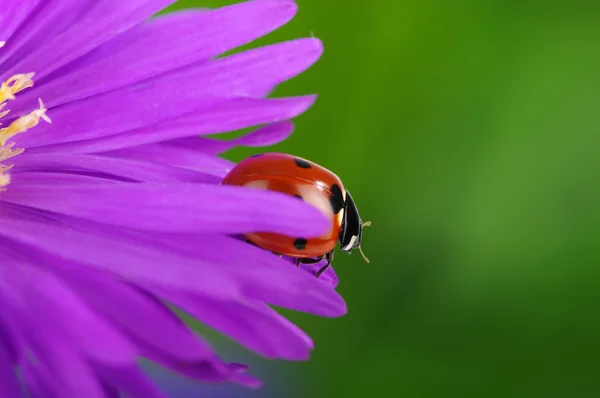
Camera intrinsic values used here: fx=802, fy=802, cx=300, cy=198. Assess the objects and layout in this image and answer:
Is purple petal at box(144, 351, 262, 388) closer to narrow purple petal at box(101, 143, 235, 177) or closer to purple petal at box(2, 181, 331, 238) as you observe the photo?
purple petal at box(2, 181, 331, 238)

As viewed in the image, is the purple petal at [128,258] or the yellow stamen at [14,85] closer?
the purple petal at [128,258]

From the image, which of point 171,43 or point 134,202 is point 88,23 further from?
point 134,202

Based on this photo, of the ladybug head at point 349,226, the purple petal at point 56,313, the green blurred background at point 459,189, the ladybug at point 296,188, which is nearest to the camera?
the purple petal at point 56,313

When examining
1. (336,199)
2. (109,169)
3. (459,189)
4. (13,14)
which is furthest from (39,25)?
(459,189)

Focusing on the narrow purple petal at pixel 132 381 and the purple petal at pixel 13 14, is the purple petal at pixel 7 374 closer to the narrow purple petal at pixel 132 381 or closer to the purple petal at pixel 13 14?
the narrow purple petal at pixel 132 381

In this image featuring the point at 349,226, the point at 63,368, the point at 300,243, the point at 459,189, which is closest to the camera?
the point at 63,368

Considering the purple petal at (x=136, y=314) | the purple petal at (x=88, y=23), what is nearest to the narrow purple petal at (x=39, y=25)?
the purple petal at (x=88, y=23)

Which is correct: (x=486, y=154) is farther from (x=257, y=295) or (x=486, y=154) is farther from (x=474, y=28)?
(x=257, y=295)
